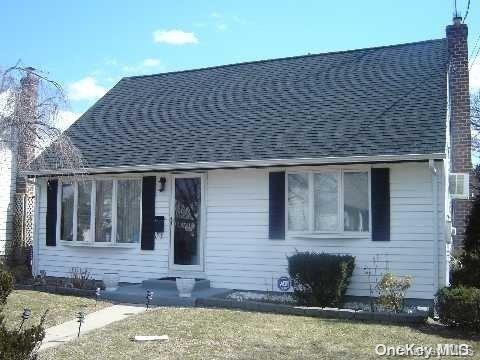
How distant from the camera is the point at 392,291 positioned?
9.92 meters

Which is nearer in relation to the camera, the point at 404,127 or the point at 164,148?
the point at 404,127

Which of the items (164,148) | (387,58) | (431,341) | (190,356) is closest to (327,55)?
(387,58)

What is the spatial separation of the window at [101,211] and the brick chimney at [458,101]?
7.93 meters

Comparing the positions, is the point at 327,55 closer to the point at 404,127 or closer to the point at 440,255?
the point at 404,127

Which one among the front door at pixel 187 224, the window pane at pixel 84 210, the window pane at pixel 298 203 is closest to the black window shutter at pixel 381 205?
the window pane at pixel 298 203

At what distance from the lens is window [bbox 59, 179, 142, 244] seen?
13523 mm

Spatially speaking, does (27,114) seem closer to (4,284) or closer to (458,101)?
(4,284)

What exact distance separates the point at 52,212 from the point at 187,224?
12.9 ft

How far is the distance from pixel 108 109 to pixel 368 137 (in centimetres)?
916

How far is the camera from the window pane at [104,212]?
13742mm

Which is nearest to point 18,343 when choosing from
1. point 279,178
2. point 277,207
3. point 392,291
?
point 392,291

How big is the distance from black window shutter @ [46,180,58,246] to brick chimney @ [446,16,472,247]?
10.2 meters

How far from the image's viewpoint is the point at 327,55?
16609 mm

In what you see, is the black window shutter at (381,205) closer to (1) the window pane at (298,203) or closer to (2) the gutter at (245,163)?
(2) the gutter at (245,163)
